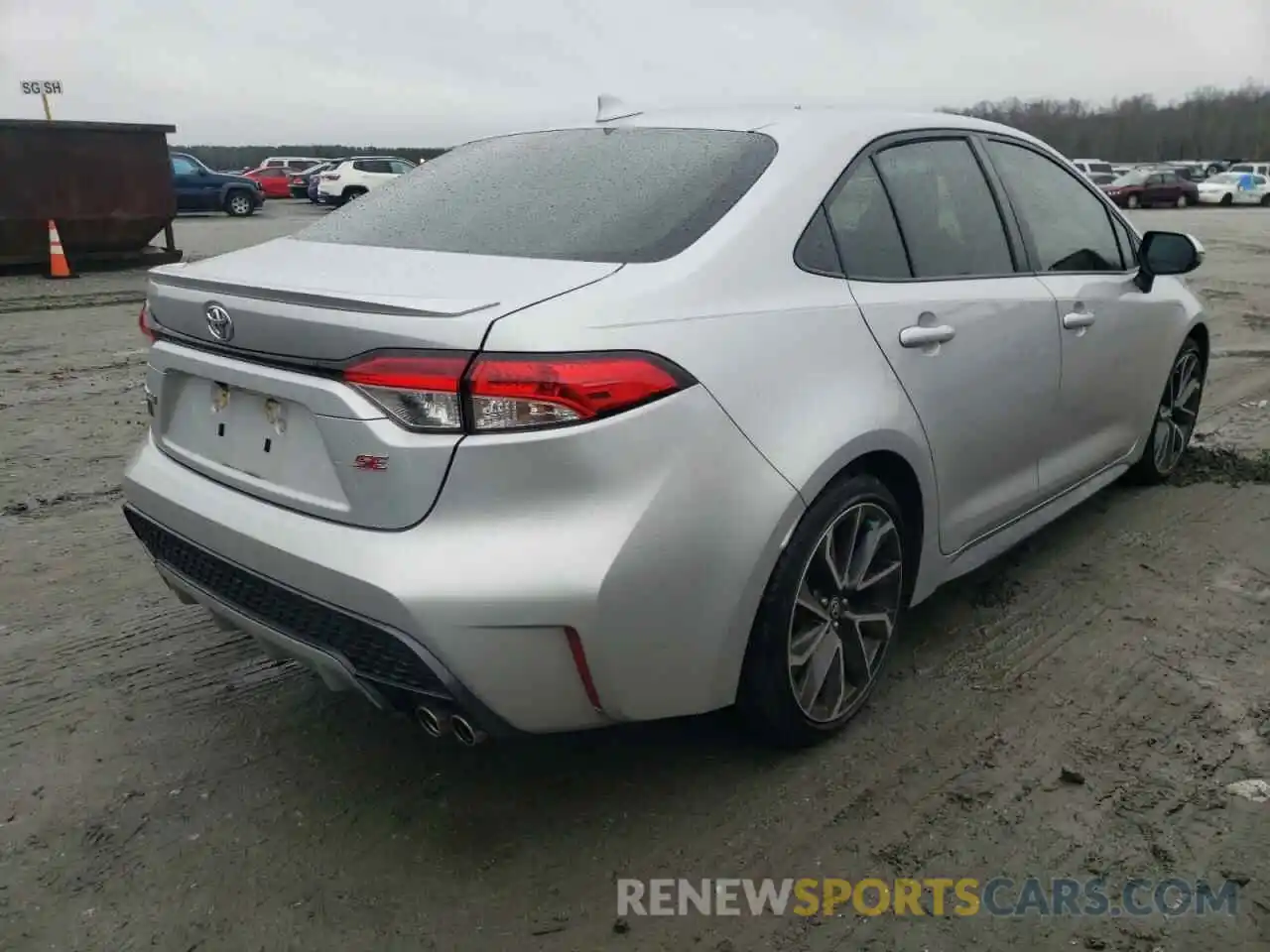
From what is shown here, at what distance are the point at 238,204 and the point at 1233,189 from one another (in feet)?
118

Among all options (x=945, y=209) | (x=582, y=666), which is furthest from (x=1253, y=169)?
(x=582, y=666)

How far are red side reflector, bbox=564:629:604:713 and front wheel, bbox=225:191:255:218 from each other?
99.1ft

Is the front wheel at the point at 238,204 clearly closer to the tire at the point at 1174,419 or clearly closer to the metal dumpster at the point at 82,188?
the metal dumpster at the point at 82,188

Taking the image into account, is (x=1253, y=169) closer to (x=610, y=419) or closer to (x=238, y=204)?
(x=238, y=204)

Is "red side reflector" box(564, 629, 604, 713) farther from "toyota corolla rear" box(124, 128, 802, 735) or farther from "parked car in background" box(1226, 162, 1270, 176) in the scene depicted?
"parked car in background" box(1226, 162, 1270, 176)

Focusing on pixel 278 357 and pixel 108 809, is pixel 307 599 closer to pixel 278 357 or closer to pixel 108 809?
pixel 278 357

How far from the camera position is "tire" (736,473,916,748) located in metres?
2.56

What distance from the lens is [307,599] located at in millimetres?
2338

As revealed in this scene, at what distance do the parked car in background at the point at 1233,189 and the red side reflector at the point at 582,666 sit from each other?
46110 mm

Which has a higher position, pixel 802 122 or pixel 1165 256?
pixel 802 122

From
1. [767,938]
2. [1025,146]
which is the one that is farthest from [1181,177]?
[767,938]

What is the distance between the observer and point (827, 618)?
278 centimetres

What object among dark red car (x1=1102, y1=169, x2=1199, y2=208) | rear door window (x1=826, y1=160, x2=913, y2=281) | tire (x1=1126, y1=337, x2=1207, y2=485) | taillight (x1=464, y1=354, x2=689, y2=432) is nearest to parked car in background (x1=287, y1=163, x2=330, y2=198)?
dark red car (x1=1102, y1=169, x2=1199, y2=208)

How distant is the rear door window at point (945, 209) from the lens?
3.12 m
